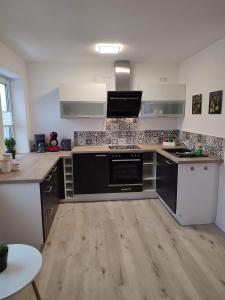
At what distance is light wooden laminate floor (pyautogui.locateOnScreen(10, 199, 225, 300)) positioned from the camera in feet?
6.04

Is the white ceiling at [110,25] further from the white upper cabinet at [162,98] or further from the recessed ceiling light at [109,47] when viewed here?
the white upper cabinet at [162,98]

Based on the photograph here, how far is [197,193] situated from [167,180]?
0.47 m

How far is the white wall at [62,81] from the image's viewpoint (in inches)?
154

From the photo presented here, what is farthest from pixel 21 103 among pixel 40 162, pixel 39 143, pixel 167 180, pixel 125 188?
pixel 167 180

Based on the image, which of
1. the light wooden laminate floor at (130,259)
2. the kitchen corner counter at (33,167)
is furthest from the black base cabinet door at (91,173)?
the light wooden laminate floor at (130,259)

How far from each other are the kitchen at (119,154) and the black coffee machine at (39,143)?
53 millimetres

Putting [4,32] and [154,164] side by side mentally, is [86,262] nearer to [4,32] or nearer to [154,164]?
[154,164]

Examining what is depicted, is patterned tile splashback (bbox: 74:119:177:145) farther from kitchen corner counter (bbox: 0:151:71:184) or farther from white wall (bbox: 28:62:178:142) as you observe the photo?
kitchen corner counter (bbox: 0:151:71:184)

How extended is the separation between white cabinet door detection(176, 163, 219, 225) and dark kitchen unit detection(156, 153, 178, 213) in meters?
0.09

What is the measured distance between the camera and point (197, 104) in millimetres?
3385

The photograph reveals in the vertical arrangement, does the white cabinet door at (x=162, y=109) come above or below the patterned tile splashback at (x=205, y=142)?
above

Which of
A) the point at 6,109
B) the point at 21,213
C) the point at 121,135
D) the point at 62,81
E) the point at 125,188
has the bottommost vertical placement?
the point at 125,188

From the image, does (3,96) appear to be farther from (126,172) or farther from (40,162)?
(126,172)

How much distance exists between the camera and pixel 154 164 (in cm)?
382
